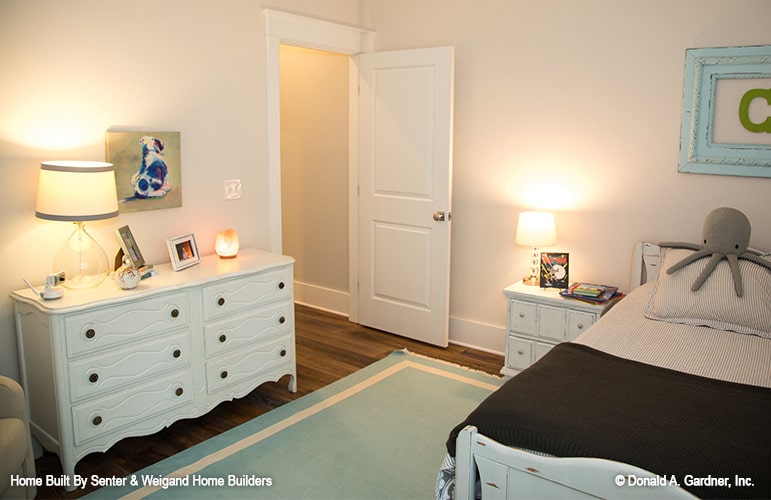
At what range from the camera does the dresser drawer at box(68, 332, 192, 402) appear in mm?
2703

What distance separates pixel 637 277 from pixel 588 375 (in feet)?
5.10

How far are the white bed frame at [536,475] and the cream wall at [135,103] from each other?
7.01 feet

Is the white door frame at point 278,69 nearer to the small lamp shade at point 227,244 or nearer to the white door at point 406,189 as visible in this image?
the white door at point 406,189

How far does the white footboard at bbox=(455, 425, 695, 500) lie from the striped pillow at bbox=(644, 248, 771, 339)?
142 cm

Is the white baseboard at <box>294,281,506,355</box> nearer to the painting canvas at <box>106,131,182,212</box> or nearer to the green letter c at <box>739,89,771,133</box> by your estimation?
the green letter c at <box>739,89,771,133</box>

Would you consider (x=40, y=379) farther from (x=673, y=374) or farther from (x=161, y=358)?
(x=673, y=374)

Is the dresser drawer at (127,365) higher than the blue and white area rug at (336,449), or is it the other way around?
the dresser drawer at (127,365)

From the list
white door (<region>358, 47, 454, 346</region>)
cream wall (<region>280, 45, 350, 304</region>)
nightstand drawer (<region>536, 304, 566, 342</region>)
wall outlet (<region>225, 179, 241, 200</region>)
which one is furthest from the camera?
cream wall (<region>280, 45, 350, 304</region>)

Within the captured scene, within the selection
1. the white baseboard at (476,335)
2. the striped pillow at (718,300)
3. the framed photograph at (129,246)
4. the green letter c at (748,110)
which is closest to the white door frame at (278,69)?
the white baseboard at (476,335)

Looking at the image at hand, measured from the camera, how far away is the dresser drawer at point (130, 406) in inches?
108

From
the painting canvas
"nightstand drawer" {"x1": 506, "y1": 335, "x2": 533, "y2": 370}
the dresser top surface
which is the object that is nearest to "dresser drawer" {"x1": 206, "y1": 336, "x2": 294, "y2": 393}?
the dresser top surface

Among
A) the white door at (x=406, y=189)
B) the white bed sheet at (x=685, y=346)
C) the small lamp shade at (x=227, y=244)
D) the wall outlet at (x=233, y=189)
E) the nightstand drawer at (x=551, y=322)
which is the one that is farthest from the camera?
the white door at (x=406, y=189)

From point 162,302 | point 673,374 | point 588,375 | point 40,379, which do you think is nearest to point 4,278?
point 40,379

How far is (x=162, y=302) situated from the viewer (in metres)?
2.99
